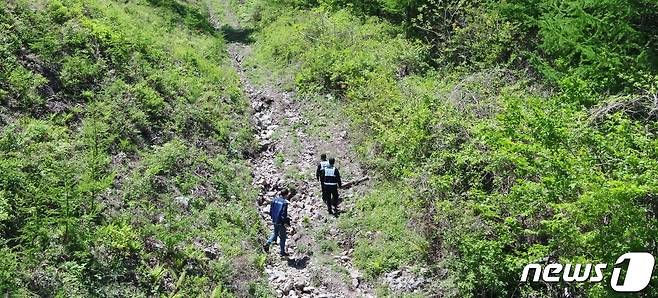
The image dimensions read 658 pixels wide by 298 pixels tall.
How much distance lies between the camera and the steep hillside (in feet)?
32.7

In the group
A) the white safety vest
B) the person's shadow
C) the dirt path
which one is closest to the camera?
the dirt path

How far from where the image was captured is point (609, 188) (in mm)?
7777

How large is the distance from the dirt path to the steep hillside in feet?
2.51

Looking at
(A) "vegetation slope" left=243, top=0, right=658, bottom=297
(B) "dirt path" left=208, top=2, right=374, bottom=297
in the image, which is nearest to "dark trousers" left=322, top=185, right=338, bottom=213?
(B) "dirt path" left=208, top=2, right=374, bottom=297

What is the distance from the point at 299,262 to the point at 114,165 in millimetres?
5174

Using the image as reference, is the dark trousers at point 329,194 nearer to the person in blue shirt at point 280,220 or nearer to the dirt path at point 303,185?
the dirt path at point 303,185

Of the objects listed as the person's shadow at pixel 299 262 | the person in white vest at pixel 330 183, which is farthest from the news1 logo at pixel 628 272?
the person in white vest at pixel 330 183

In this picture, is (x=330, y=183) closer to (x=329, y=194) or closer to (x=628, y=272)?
(x=329, y=194)

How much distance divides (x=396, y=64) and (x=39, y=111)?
Result: 12.8 metres

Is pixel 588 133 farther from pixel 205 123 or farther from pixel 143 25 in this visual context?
pixel 143 25

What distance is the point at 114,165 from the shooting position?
13.2 metres

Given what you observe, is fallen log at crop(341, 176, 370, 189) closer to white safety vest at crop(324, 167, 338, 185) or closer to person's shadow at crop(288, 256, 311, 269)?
white safety vest at crop(324, 167, 338, 185)

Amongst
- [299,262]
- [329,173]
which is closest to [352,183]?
[329,173]

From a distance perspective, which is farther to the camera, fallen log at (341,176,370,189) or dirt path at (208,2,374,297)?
fallen log at (341,176,370,189)
